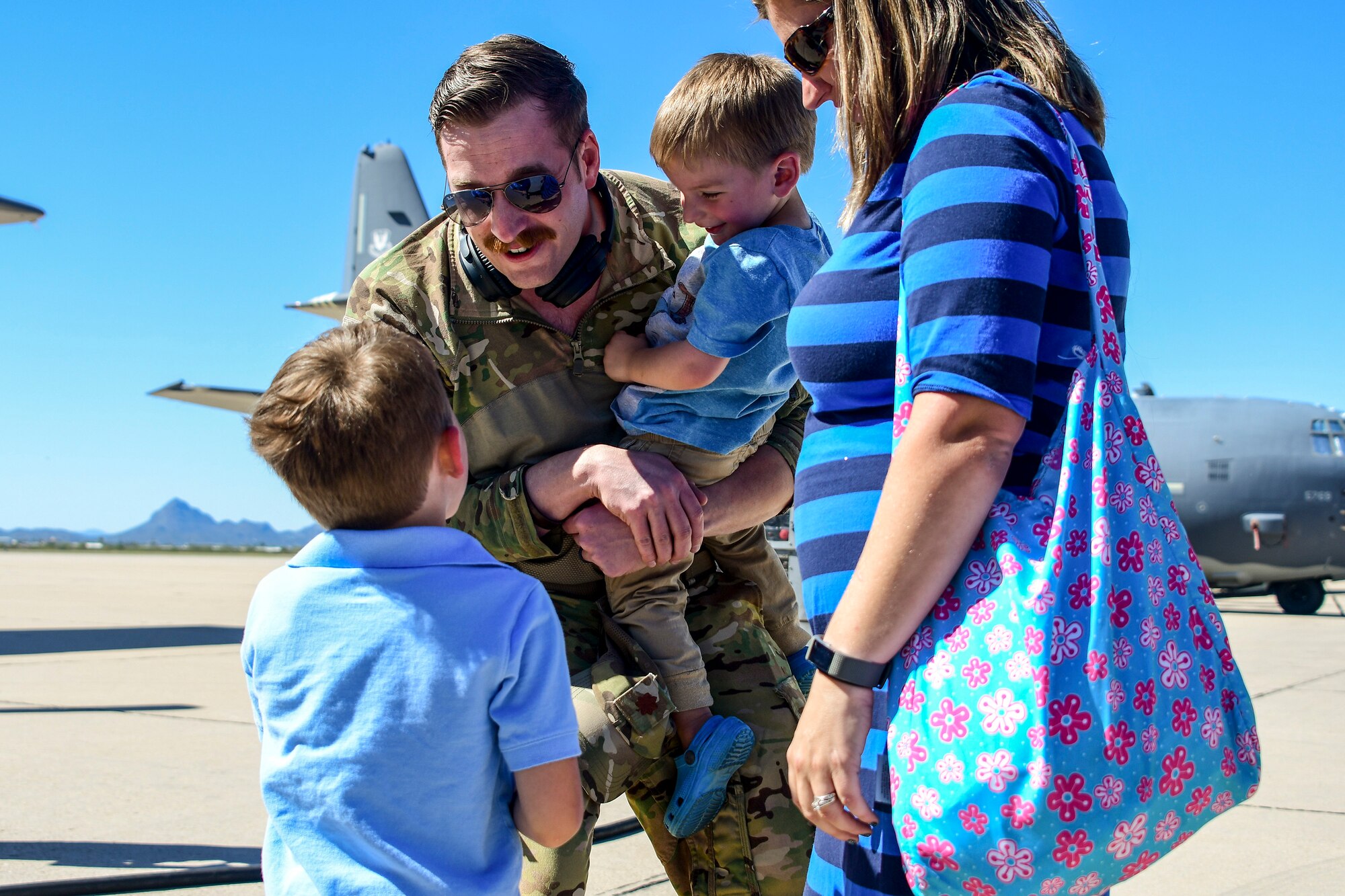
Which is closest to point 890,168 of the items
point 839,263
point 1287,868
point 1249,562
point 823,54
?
point 839,263

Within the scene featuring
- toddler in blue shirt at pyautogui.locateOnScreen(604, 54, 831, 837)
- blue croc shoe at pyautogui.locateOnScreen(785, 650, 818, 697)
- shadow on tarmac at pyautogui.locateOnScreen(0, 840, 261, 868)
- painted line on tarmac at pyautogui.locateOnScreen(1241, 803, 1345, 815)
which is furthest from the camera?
painted line on tarmac at pyautogui.locateOnScreen(1241, 803, 1345, 815)

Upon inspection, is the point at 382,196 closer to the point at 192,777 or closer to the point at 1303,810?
the point at 192,777

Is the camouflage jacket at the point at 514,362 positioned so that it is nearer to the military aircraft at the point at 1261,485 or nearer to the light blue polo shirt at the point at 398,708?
the light blue polo shirt at the point at 398,708

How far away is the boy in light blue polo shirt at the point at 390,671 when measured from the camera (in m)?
1.39

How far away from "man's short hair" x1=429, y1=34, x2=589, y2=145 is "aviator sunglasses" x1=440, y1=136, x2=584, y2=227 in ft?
0.46

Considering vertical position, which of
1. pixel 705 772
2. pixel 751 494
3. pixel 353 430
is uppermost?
pixel 353 430

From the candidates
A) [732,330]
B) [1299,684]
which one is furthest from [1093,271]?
[1299,684]

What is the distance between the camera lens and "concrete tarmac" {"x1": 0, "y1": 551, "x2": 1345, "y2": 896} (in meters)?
3.52

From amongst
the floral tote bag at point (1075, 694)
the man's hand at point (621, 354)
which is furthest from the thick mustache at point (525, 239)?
the floral tote bag at point (1075, 694)

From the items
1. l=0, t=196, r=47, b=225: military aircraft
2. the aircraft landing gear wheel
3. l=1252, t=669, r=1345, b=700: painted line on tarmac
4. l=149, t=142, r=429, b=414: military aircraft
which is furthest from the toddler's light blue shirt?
l=149, t=142, r=429, b=414: military aircraft

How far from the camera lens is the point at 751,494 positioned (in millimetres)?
2387

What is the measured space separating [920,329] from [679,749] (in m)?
1.29

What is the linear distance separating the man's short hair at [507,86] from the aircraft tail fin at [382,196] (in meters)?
25.6

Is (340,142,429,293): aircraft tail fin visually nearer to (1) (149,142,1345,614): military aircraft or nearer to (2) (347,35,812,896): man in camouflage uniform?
(1) (149,142,1345,614): military aircraft
